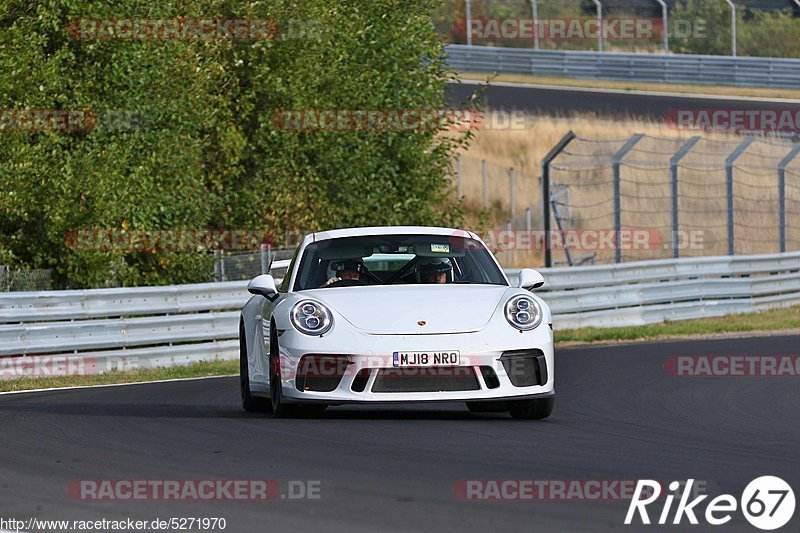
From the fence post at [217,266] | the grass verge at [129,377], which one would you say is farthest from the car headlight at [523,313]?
the fence post at [217,266]

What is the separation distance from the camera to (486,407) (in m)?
10.7

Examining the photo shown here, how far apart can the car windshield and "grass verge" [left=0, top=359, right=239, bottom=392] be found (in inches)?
211

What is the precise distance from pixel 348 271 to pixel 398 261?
0.64 m

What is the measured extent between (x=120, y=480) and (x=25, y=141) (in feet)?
44.1

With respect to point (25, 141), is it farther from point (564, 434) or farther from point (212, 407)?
point (564, 434)

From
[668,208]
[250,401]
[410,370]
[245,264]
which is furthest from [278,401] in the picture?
[668,208]

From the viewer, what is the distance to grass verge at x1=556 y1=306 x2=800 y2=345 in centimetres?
2084

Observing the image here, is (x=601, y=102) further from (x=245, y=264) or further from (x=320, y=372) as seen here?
(x=320, y=372)

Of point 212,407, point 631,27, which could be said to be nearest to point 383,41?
point 212,407

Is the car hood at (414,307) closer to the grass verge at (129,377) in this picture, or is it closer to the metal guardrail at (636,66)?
the grass verge at (129,377)

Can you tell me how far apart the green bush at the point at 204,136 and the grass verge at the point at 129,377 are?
343 cm

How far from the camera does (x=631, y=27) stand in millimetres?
58969

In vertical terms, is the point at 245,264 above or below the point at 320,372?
below

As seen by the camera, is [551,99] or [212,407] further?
[551,99]
